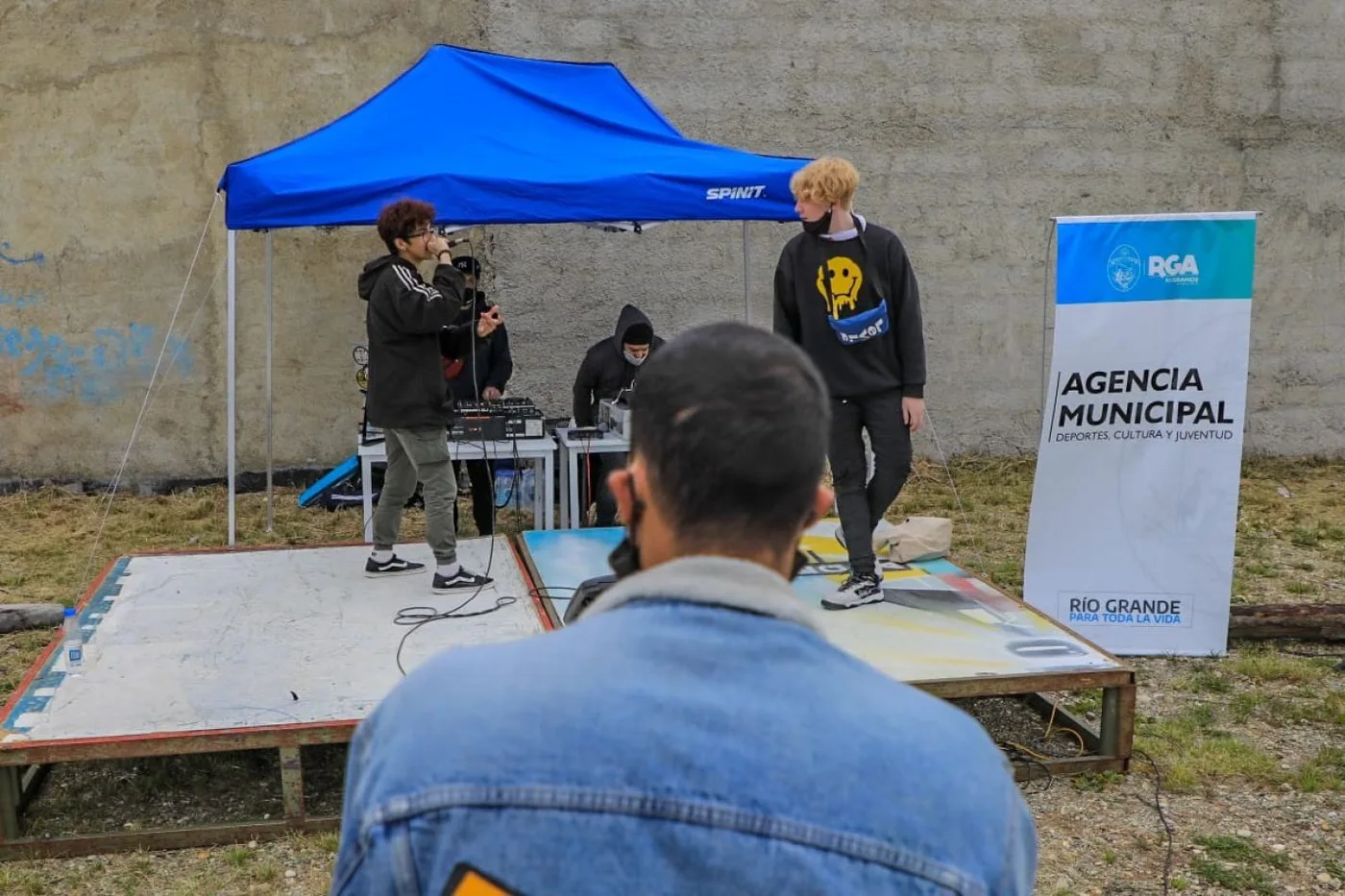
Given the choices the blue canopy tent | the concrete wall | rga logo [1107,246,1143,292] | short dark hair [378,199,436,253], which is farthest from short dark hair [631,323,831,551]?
the concrete wall

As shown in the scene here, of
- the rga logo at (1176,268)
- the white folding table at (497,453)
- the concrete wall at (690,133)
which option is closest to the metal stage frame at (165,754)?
the white folding table at (497,453)

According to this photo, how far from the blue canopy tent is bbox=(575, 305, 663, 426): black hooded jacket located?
1057 mm

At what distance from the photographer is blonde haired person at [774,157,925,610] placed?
15.8ft

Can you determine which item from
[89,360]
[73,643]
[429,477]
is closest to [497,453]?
[429,477]

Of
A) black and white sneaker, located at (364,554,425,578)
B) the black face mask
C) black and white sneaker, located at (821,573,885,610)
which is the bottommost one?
black and white sneaker, located at (364,554,425,578)

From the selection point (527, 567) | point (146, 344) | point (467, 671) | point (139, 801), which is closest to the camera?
point (467, 671)

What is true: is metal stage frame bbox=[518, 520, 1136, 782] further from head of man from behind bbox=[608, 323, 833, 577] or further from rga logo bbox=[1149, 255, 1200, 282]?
head of man from behind bbox=[608, 323, 833, 577]

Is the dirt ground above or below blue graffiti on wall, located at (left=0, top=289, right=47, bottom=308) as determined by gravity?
below

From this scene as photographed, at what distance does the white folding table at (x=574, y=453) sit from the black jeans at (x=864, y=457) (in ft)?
5.76

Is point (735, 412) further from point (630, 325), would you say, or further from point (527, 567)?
point (630, 325)

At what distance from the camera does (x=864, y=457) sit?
16.5 feet

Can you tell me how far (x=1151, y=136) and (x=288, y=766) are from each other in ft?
26.4

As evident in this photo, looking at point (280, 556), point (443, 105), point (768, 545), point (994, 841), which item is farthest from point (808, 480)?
point (443, 105)

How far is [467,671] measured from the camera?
3.14 ft
